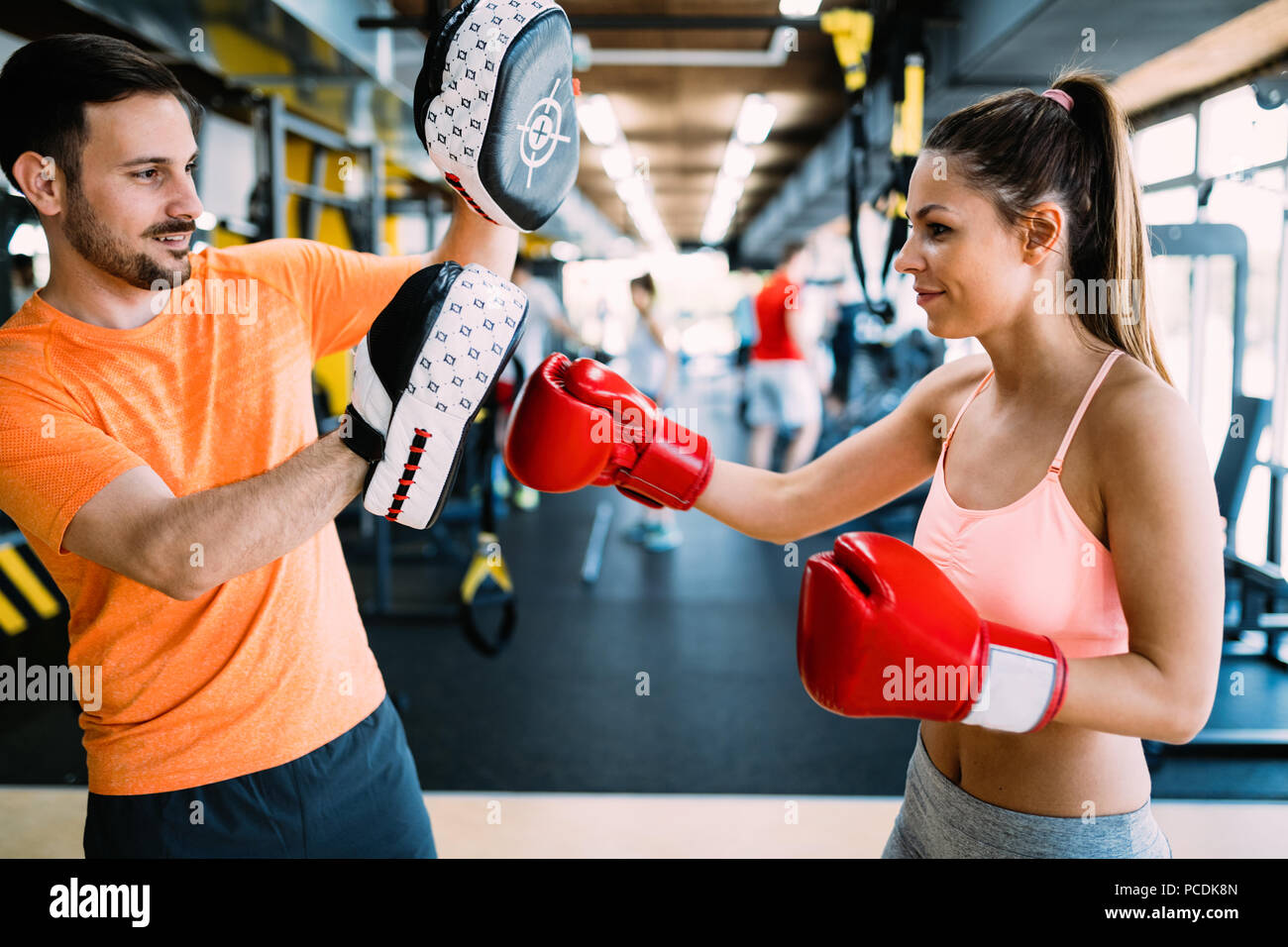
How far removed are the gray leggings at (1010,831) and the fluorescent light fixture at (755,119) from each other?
6.97 m

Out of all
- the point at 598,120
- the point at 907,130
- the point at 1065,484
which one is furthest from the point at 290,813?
the point at 598,120

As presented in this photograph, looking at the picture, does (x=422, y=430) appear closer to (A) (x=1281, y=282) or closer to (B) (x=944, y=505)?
(B) (x=944, y=505)

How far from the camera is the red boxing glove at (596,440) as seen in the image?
1.32 metres

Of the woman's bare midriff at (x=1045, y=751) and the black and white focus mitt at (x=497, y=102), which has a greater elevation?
the black and white focus mitt at (x=497, y=102)

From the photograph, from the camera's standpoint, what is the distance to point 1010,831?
1101 millimetres

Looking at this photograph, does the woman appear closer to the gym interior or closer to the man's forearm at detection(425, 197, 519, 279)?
the gym interior

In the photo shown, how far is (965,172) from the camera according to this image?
107 cm

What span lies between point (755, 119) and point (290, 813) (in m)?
7.57

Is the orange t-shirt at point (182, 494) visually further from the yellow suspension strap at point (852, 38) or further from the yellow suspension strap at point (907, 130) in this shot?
the yellow suspension strap at point (852, 38)

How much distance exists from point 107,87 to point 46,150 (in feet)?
0.39

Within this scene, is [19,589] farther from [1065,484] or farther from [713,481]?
[1065,484]

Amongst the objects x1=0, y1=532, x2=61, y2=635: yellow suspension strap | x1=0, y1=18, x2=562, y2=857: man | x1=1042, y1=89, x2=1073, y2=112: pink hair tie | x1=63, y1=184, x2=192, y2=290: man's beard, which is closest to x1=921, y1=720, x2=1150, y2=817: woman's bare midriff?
x1=1042, y1=89, x2=1073, y2=112: pink hair tie

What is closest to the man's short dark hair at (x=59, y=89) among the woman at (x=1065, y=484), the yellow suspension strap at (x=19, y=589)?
the woman at (x=1065, y=484)
